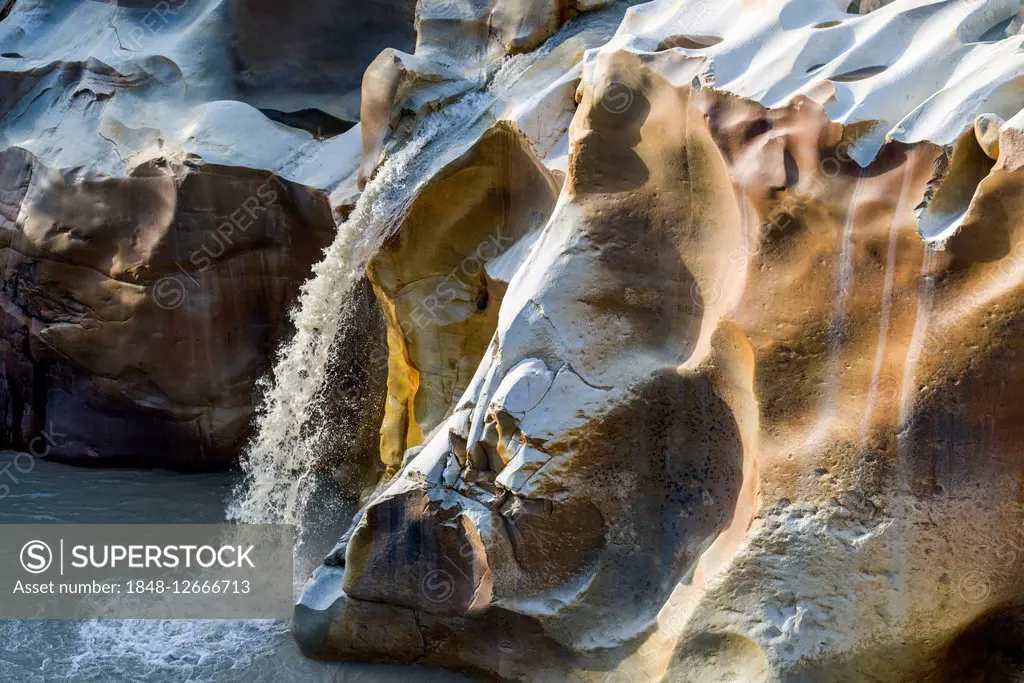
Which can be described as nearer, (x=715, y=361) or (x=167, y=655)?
(x=715, y=361)

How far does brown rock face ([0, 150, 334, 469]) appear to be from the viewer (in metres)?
6.37

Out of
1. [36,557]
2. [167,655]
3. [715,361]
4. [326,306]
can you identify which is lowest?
[36,557]

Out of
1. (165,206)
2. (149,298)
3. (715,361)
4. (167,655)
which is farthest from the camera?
(149,298)

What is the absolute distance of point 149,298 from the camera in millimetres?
6508

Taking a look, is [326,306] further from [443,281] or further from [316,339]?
[443,281]

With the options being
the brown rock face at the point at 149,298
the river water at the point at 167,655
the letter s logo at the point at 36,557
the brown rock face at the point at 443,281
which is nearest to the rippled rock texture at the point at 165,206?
the brown rock face at the point at 149,298

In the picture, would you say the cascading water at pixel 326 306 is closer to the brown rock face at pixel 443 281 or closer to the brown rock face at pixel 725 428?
the brown rock face at pixel 443 281

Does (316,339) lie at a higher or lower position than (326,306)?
lower

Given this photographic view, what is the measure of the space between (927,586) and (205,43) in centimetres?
545

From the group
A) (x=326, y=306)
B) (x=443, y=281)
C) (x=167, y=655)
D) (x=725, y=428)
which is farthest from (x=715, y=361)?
(x=326, y=306)

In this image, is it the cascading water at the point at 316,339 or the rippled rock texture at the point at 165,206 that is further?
the rippled rock texture at the point at 165,206

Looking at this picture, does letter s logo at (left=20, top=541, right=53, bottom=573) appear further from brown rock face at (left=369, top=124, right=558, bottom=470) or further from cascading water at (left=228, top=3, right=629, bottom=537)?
brown rock face at (left=369, top=124, right=558, bottom=470)

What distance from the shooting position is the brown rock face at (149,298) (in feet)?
20.9

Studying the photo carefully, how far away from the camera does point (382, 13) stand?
732 centimetres
